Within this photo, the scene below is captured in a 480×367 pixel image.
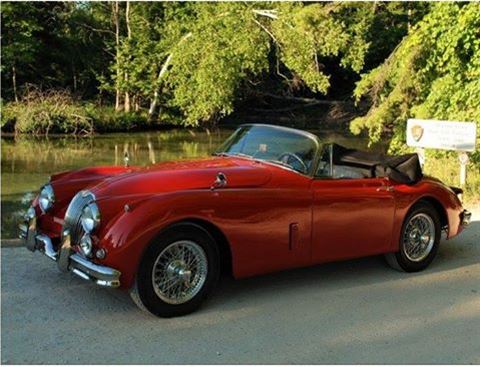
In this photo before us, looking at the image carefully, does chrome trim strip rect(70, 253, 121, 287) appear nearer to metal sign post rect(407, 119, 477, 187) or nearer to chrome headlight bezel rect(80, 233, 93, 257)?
chrome headlight bezel rect(80, 233, 93, 257)

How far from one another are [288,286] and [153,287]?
145cm

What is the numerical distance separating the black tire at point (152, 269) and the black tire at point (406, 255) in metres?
2.08

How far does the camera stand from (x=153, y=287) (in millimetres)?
4613

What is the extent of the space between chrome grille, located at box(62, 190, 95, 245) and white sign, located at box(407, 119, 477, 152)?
25.0 ft

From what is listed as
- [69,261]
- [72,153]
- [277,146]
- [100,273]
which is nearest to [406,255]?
[277,146]

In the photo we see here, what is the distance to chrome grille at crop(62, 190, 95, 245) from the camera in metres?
4.68

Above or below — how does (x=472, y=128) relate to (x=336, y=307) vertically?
above

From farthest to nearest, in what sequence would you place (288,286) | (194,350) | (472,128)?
(472,128) → (288,286) → (194,350)

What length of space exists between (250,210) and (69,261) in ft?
4.77

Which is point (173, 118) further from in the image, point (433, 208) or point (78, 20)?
point (433, 208)

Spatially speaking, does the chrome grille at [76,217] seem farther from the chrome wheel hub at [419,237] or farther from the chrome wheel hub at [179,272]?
the chrome wheel hub at [419,237]

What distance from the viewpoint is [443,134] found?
35.4 feet

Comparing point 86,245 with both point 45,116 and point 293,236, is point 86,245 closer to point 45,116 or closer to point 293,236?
point 293,236

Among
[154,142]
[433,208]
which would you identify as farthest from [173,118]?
[433,208]
